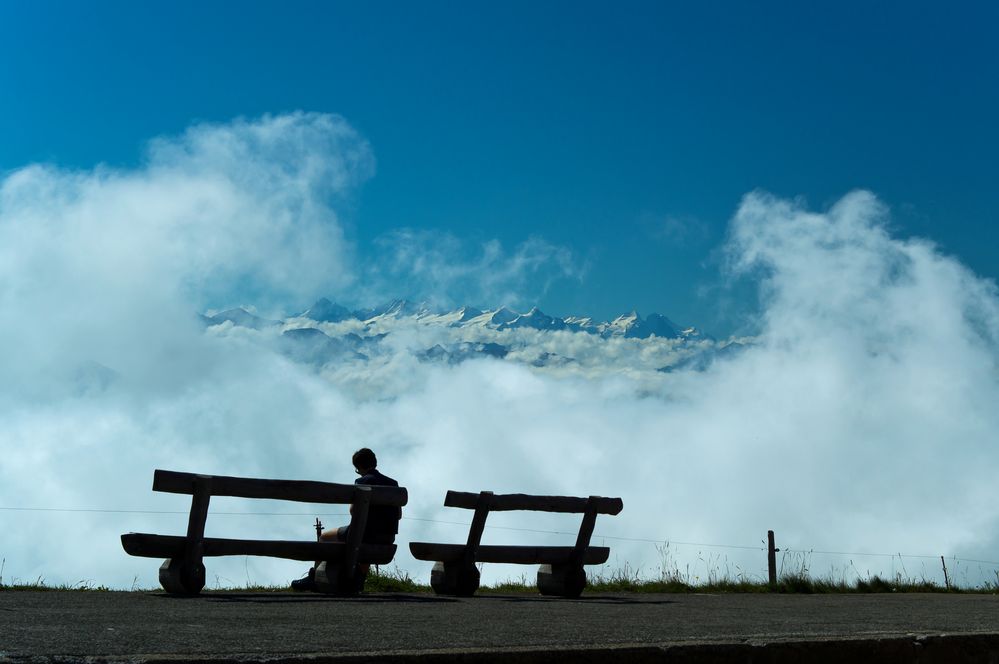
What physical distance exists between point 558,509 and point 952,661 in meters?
7.14

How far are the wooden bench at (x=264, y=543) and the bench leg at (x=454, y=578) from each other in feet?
2.42

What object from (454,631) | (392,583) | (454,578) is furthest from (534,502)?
(454,631)

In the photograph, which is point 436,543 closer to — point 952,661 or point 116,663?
point 952,661

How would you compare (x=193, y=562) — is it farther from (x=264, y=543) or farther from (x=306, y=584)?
(x=306, y=584)

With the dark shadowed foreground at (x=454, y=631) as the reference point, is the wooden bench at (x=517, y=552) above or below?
above

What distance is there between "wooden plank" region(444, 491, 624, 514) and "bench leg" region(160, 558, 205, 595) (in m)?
3.09

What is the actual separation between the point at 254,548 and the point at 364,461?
2.00m

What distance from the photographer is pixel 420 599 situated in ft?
37.4

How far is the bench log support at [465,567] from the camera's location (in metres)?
13.1

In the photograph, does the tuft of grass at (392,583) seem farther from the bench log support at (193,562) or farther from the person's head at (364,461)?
the bench log support at (193,562)

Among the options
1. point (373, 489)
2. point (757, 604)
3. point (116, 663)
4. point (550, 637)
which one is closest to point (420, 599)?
point (373, 489)

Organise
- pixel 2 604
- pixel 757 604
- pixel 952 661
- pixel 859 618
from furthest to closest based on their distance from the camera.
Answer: pixel 757 604
pixel 859 618
pixel 2 604
pixel 952 661

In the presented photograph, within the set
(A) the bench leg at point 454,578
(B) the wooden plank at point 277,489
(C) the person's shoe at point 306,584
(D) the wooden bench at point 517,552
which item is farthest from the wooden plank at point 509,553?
(C) the person's shoe at point 306,584

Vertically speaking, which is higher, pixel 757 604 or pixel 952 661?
pixel 757 604
